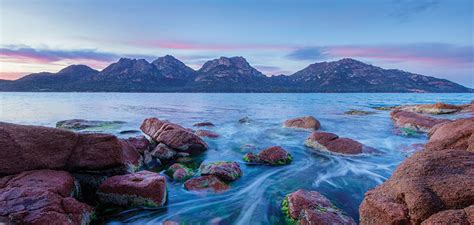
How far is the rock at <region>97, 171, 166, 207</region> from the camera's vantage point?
9555 mm

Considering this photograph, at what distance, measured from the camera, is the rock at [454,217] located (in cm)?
487

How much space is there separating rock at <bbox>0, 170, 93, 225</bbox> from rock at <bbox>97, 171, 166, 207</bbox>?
94cm

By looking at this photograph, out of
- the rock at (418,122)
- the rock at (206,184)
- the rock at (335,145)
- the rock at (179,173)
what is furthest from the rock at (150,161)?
the rock at (418,122)

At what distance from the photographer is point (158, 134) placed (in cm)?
1766

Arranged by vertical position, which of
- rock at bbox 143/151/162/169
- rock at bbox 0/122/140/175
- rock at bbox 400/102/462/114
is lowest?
rock at bbox 143/151/162/169

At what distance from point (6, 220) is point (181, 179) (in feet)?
20.3

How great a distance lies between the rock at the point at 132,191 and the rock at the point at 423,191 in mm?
6090

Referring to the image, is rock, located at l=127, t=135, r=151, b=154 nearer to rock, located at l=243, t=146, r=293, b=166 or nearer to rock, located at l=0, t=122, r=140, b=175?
rock, located at l=0, t=122, r=140, b=175

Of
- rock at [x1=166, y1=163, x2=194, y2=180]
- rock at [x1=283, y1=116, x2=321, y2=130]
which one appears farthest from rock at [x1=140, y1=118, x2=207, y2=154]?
rock at [x1=283, y1=116, x2=321, y2=130]

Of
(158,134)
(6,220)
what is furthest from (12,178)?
(158,134)

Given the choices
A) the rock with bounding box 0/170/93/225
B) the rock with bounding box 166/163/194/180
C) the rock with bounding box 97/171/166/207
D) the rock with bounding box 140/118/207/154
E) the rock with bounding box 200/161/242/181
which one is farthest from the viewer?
Result: the rock with bounding box 140/118/207/154

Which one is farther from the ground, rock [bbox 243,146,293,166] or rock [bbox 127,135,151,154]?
rock [bbox 127,135,151,154]

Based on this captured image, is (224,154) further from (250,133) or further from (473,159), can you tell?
(473,159)

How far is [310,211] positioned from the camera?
8.30 metres
